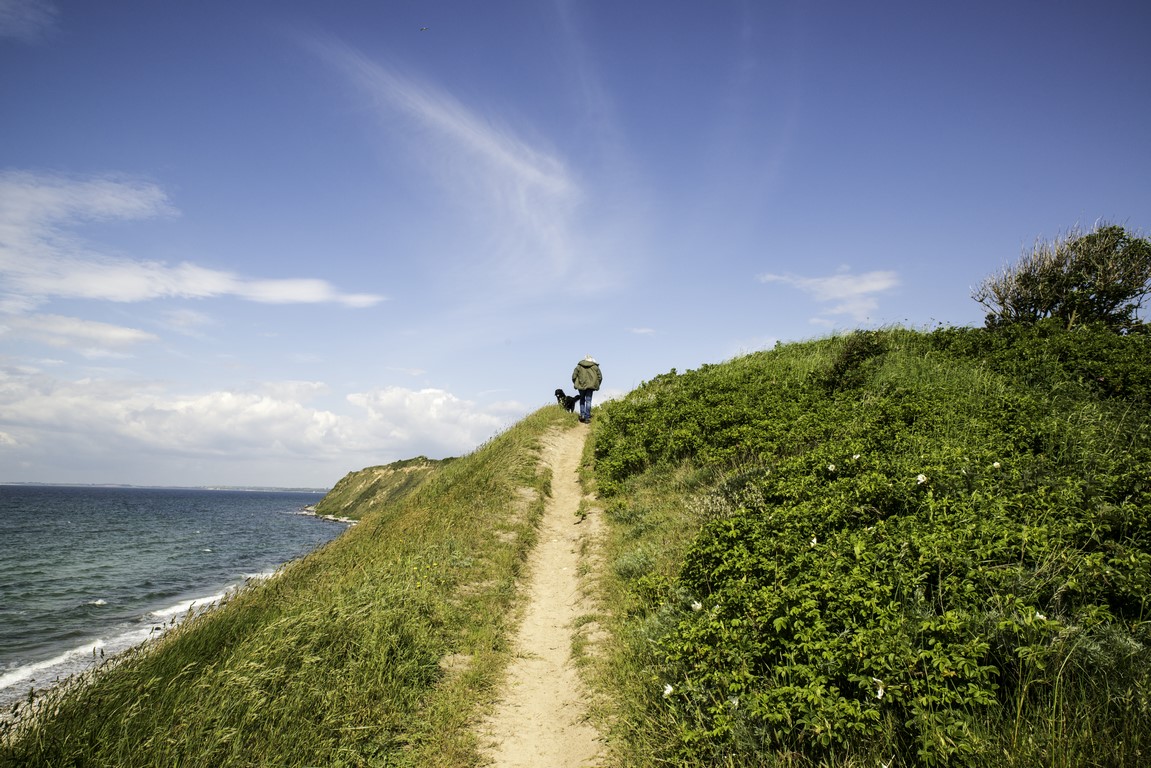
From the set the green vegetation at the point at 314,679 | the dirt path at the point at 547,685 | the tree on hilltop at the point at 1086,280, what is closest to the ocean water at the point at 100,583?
the green vegetation at the point at 314,679

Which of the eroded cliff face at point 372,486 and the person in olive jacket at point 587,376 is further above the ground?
the person in olive jacket at point 587,376

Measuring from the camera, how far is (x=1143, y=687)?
3447mm

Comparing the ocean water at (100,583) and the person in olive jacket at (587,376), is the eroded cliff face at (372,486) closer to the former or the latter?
the ocean water at (100,583)

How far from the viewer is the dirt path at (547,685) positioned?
5715 millimetres

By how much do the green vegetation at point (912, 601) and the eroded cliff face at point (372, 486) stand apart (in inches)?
1905

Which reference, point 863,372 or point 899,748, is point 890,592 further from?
point 863,372

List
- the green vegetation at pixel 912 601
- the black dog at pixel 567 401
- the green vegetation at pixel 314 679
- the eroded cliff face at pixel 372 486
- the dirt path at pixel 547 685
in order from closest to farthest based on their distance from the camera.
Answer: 1. the green vegetation at pixel 912 601
2. the green vegetation at pixel 314 679
3. the dirt path at pixel 547 685
4. the black dog at pixel 567 401
5. the eroded cliff face at pixel 372 486

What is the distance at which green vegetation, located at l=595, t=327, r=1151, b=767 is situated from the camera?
378cm

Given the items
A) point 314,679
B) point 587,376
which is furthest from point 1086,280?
point 314,679

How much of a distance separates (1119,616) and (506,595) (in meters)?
8.26

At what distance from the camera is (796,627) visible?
4.75m

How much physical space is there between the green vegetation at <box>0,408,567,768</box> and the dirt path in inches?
12.7

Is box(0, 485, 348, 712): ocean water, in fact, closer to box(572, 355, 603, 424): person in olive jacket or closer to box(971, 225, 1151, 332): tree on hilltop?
box(572, 355, 603, 424): person in olive jacket

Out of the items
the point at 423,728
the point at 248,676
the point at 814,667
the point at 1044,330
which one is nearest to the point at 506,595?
the point at 423,728
